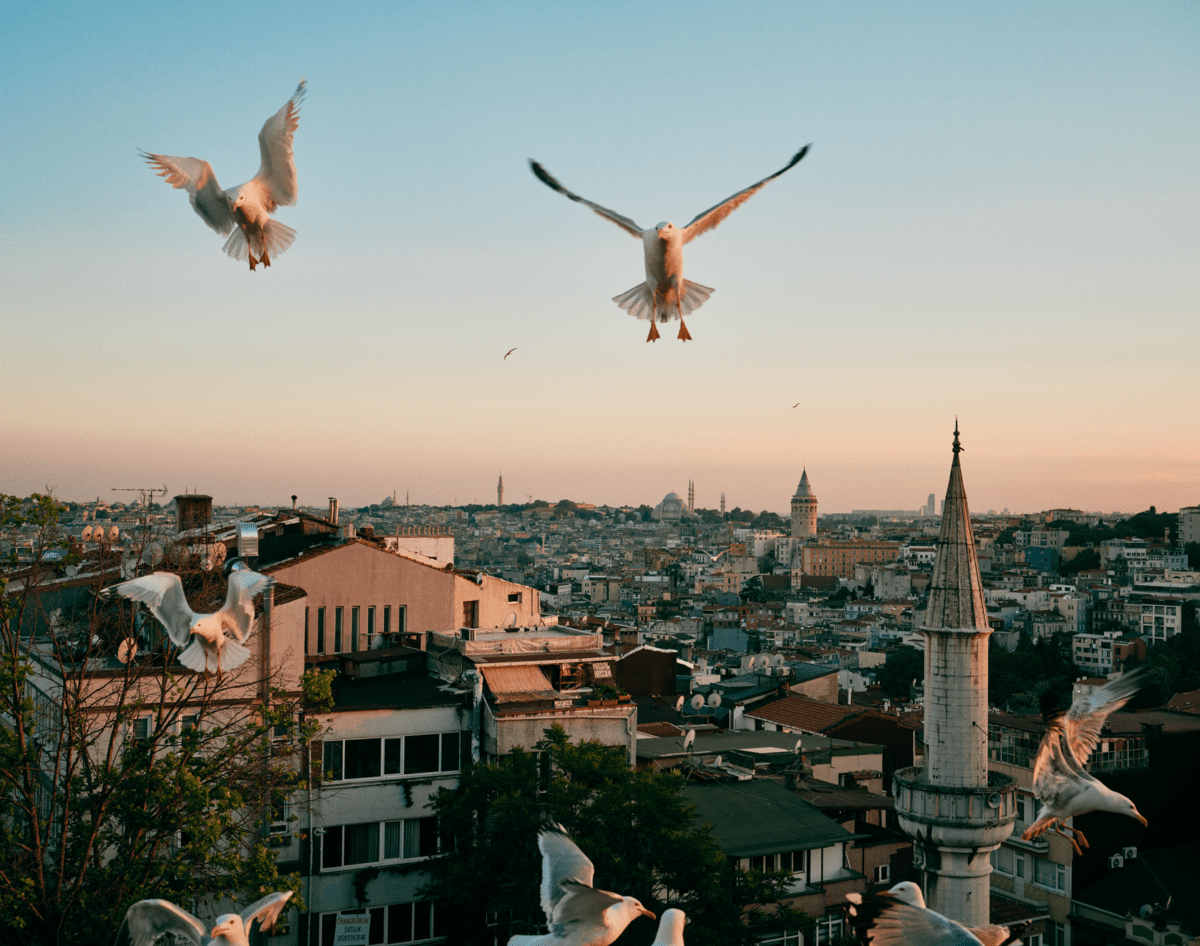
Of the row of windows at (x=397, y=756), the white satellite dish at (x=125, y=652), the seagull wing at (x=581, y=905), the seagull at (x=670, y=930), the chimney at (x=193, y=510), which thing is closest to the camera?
the seagull wing at (x=581, y=905)

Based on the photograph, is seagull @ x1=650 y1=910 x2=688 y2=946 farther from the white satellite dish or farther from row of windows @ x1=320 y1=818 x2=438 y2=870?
row of windows @ x1=320 y1=818 x2=438 y2=870

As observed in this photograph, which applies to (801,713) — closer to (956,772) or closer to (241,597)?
(956,772)

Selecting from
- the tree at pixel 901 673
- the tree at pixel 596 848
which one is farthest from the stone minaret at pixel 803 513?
the tree at pixel 596 848

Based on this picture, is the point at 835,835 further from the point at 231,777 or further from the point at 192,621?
the point at 192,621

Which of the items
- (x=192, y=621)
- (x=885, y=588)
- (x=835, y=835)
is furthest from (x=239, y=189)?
(x=885, y=588)

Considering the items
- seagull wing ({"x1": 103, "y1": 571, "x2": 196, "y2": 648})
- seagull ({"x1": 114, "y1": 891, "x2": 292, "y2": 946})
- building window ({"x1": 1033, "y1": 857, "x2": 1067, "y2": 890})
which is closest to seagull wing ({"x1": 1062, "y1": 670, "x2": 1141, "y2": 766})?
seagull ({"x1": 114, "y1": 891, "x2": 292, "y2": 946})

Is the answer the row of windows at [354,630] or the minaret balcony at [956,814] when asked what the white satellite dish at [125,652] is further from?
the minaret balcony at [956,814]

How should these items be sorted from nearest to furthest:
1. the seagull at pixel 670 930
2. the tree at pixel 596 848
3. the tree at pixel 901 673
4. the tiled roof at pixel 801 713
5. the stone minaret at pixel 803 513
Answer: the seagull at pixel 670 930 → the tree at pixel 596 848 → the tiled roof at pixel 801 713 → the tree at pixel 901 673 → the stone minaret at pixel 803 513
